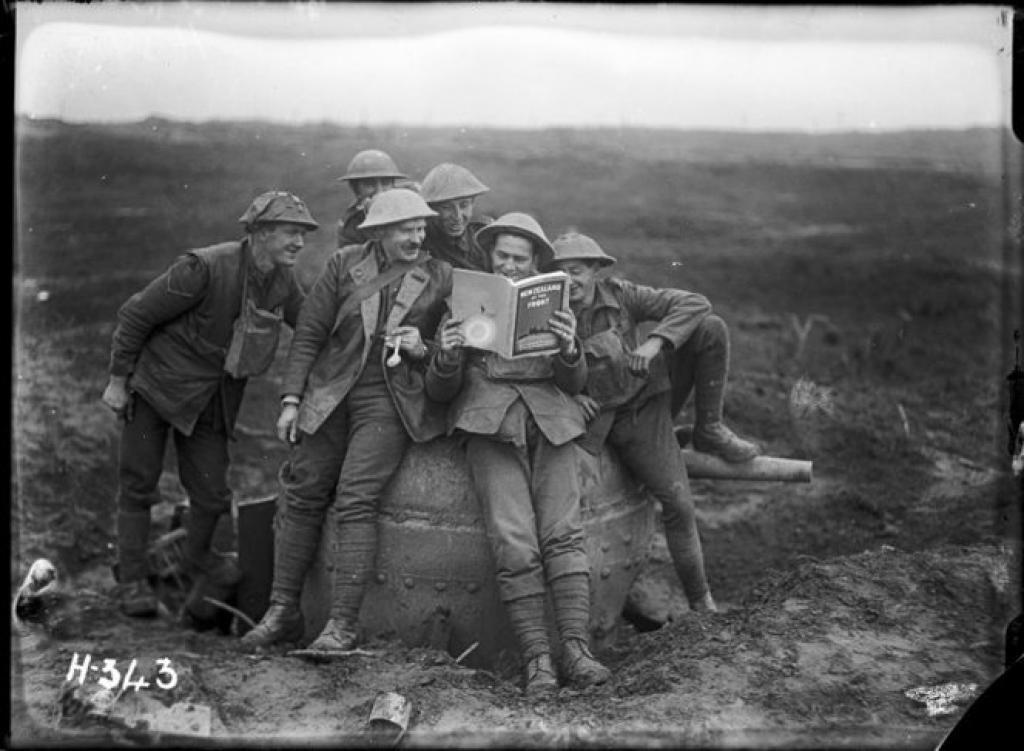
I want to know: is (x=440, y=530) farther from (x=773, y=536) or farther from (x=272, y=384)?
(x=773, y=536)

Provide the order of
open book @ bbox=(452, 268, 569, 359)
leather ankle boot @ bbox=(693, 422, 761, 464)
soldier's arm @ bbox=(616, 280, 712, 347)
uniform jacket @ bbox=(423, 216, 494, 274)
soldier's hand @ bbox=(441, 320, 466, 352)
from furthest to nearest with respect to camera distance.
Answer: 1. leather ankle boot @ bbox=(693, 422, 761, 464)
2. soldier's arm @ bbox=(616, 280, 712, 347)
3. uniform jacket @ bbox=(423, 216, 494, 274)
4. soldier's hand @ bbox=(441, 320, 466, 352)
5. open book @ bbox=(452, 268, 569, 359)

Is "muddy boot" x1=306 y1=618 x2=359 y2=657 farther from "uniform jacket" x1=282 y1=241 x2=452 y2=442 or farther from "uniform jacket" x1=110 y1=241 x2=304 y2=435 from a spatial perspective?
"uniform jacket" x1=110 y1=241 x2=304 y2=435

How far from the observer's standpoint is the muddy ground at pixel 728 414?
6.51 meters

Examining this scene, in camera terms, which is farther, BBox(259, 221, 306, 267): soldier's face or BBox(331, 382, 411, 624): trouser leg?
BBox(259, 221, 306, 267): soldier's face

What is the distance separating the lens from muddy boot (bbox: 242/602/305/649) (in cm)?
670

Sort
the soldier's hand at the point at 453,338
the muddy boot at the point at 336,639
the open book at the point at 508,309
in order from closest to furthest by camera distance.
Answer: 1. the open book at the point at 508,309
2. the soldier's hand at the point at 453,338
3. the muddy boot at the point at 336,639

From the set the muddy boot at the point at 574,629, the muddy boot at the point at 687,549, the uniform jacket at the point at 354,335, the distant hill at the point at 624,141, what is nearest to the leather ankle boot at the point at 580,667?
the muddy boot at the point at 574,629

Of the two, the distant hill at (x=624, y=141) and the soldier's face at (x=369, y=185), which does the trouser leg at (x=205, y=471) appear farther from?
the distant hill at (x=624, y=141)

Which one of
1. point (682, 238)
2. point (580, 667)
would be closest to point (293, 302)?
point (682, 238)

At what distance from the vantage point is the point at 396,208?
648cm

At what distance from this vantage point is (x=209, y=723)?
21.1 ft

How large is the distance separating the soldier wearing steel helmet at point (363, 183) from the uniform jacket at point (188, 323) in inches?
12.8

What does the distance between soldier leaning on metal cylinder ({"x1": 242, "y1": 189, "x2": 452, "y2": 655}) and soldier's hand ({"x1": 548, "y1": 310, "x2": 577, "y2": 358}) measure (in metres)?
0.49

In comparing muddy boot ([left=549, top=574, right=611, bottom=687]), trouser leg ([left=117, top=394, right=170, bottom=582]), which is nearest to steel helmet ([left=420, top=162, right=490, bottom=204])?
trouser leg ([left=117, top=394, right=170, bottom=582])
